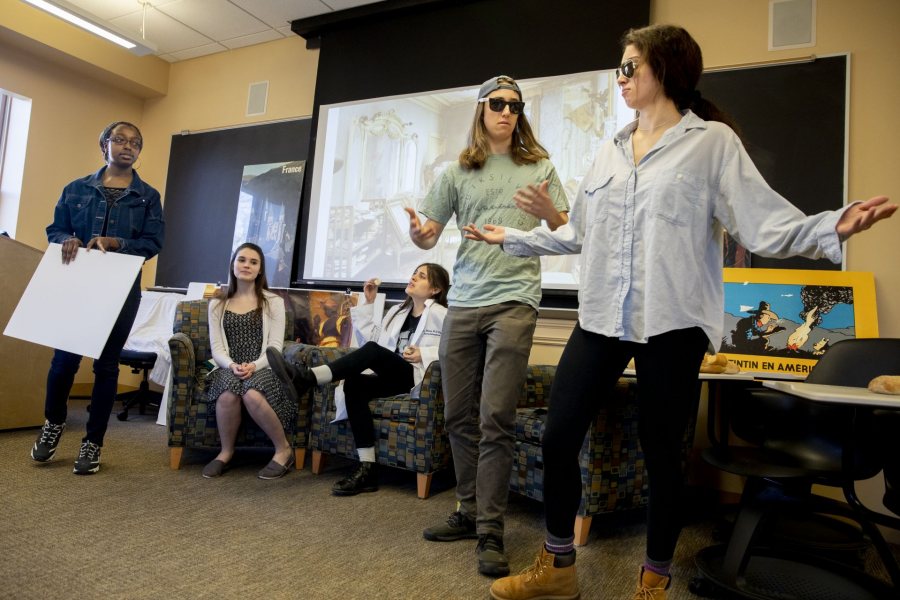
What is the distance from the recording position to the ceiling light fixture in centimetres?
407

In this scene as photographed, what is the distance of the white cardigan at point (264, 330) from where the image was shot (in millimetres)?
2947

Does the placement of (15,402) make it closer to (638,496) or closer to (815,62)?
(638,496)

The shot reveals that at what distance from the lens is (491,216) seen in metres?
1.97

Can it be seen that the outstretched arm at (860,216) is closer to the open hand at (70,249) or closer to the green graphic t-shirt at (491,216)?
the green graphic t-shirt at (491,216)

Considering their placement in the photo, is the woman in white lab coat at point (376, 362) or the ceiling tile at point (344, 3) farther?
the ceiling tile at point (344, 3)

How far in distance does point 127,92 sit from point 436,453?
4.95 meters

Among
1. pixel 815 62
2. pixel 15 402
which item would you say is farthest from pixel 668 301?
pixel 15 402

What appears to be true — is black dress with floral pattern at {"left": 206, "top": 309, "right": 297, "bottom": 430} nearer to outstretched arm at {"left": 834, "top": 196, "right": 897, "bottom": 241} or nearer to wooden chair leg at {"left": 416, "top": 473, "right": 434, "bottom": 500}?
wooden chair leg at {"left": 416, "top": 473, "right": 434, "bottom": 500}

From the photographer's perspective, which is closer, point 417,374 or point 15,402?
point 417,374

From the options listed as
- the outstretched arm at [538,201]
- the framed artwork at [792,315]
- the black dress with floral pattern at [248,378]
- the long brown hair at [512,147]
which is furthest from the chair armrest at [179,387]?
the framed artwork at [792,315]

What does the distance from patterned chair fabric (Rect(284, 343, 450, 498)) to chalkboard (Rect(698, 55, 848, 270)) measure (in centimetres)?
178

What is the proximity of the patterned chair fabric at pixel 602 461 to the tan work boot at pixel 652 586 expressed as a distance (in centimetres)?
76

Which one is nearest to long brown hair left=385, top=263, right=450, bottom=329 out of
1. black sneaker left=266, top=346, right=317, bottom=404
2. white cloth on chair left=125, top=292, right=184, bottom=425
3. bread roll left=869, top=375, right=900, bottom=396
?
black sneaker left=266, top=346, right=317, bottom=404

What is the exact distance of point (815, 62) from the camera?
2965 millimetres
